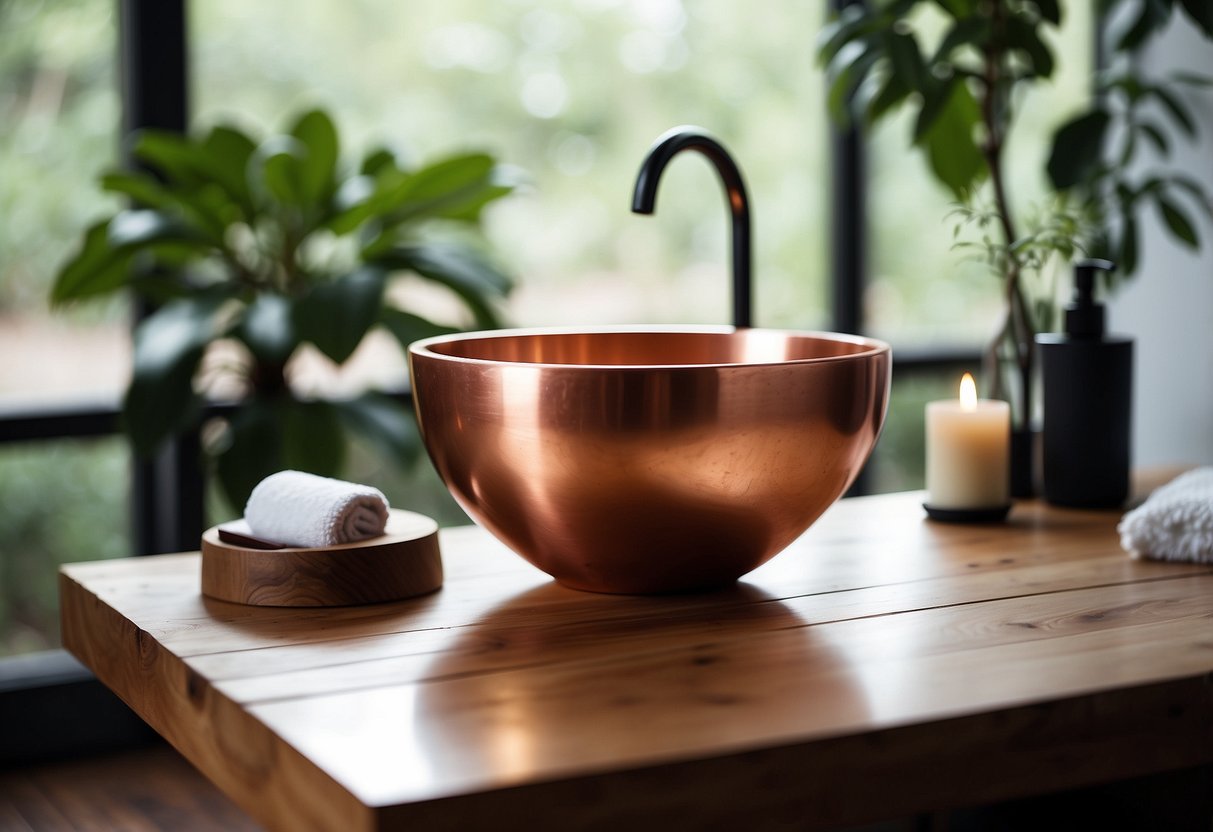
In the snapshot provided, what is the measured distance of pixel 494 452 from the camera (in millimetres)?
949

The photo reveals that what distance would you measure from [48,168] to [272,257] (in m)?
0.53

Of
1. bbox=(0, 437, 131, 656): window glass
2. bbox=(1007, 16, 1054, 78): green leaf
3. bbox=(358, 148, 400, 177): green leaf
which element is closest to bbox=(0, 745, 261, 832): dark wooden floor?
bbox=(0, 437, 131, 656): window glass

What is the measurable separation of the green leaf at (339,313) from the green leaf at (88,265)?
0.32 meters

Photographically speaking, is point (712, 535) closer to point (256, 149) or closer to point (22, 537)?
point (256, 149)

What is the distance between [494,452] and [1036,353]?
764 mm

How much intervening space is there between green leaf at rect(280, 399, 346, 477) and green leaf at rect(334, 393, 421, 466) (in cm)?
3

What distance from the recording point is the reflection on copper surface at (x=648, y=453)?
902 millimetres

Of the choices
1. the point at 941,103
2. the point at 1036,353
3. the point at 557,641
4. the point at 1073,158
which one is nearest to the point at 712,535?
the point at 557,641

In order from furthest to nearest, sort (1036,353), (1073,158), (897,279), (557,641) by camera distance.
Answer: (897,279)
(1073,158)
(1036,353)
(557,641)

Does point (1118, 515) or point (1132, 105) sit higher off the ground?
point (1132, 105)

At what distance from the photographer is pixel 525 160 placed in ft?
9.18

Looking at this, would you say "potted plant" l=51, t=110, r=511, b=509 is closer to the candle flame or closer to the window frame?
the window frame

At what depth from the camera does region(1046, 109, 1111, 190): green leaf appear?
2.31 m

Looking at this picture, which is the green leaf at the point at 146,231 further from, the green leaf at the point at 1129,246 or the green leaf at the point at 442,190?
the green leaf at the point at 1129,246
